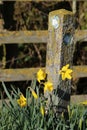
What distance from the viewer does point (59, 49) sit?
383cm

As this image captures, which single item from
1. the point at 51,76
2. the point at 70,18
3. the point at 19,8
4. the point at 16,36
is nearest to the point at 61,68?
the point at 51,76

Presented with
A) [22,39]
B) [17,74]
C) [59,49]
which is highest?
[59,49]

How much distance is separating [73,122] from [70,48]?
0.55m

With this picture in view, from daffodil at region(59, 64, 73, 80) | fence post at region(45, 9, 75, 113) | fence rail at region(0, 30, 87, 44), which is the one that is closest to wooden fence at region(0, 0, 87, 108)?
fence rail at region(0, 30, 87, 44)

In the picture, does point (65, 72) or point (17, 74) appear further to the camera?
point (17, 74)

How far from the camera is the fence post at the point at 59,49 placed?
381cm

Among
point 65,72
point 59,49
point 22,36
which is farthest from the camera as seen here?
point 22,36

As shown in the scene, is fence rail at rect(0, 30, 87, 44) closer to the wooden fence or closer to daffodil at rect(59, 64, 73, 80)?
the wooden fence

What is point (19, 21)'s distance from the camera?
24.0ft

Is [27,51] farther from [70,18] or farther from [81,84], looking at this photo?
[70,18]

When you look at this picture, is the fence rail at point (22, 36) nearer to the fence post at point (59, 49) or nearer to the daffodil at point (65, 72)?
the fence post at point (59, 49)

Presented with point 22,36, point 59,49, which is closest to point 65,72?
point 59,49

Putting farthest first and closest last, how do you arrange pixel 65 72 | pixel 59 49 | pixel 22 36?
pixel 22 36 < pixel 59 49 < pixel 65 72

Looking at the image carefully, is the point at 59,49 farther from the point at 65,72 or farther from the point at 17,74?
the point at 17,74
